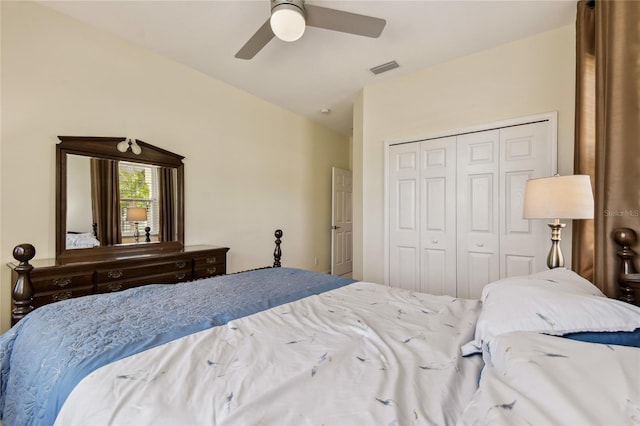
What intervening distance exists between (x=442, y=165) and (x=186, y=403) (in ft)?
10.2

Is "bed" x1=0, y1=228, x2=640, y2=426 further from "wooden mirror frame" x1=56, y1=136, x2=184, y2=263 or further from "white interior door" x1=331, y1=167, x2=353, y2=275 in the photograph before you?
"white interior door" x1=331, y1=167, x2=353, y2=275

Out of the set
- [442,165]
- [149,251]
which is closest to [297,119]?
[442,165]

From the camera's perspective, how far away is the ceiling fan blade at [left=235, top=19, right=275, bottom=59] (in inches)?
83.3

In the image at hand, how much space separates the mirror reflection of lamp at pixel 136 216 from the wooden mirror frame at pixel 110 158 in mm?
108

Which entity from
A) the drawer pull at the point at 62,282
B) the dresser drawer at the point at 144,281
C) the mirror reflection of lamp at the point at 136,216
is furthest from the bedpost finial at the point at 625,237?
the mirror reflection of lamp at the point at 136,216

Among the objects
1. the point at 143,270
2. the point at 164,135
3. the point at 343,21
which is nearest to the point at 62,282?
the point at 143,270

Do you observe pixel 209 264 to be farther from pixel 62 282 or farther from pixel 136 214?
pixel 62 282

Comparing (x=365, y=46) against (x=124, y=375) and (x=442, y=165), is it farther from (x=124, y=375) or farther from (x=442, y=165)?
(x=124, y=375)

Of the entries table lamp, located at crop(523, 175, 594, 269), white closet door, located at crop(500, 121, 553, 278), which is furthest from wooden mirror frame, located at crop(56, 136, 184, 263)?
white closet door, located at crop(500, 121, 553, 278)

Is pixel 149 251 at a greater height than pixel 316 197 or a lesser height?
lesser

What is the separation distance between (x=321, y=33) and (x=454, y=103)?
1.54 meters

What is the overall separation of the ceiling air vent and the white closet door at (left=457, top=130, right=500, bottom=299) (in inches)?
40.7

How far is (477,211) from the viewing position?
2973 mm

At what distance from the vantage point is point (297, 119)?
476 cm
